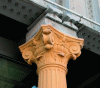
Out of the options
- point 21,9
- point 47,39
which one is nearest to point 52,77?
point 47,39

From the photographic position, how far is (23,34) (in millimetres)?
10125

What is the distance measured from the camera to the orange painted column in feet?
A: 23.9

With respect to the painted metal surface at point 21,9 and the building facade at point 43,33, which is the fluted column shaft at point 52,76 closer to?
the building facade at point 43,33

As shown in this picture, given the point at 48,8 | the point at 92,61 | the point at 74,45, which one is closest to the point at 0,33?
the point at 48,8

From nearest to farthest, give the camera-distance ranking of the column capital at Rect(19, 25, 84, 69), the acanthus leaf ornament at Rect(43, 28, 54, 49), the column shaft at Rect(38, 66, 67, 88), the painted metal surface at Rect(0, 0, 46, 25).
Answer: the column shaft at Rect(38, 66, 67, 88), the acanthus leaf ornament at Rect(43, 28, 54, 49), the column capital at Rect(19, 25, 84, 69), the painted metal surface at Rect(0, 0, 46, 25)

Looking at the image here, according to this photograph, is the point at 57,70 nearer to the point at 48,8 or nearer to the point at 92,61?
the point at 48,8

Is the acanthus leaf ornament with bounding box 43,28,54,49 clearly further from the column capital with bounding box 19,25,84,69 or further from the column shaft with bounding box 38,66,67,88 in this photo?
the column shaft with bounding box 38,66,67,88

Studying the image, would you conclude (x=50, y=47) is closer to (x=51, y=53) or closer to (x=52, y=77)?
(x=51, y=53)

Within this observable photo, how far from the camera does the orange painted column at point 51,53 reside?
727 cm

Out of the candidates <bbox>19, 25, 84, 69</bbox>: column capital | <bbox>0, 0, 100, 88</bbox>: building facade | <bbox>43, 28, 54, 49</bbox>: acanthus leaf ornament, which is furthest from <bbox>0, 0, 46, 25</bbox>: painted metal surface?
<bbox>43, 28, 54, 49</bbox>: acanthus leaf ornament

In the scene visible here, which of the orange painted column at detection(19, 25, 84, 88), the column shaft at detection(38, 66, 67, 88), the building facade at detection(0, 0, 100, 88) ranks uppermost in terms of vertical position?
the building facade at detection(0, 0, 100, 88)

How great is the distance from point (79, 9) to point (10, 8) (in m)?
3.87

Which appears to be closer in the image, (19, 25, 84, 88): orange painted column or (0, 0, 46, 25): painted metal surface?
(19, 25, 84, 88): orange painted column

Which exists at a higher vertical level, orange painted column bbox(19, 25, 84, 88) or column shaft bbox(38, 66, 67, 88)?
orange painted column bbox(19, 25, 84, 88)
